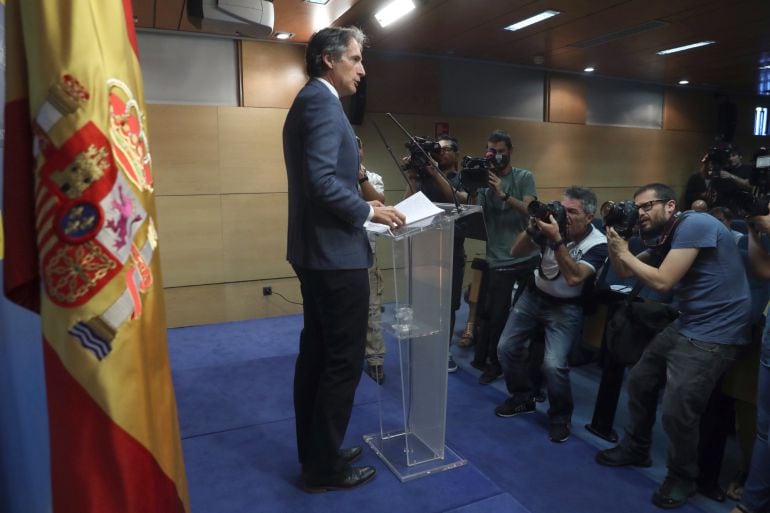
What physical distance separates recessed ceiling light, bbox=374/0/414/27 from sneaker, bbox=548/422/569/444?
112 inches

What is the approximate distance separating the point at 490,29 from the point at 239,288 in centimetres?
306

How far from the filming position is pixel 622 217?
2.15m

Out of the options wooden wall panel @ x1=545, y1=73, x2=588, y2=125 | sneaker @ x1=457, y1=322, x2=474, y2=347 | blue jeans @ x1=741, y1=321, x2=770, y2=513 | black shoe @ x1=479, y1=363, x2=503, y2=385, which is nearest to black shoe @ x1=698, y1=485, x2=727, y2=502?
blue jeans @ x1=741, y1=321, x2=770, y2=513

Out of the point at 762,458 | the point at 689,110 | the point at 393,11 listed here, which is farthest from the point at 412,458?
the point at 689,110

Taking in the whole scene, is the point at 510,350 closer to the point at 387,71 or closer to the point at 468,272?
the point at 468,272

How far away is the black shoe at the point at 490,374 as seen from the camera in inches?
128

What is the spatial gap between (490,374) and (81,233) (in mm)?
2785

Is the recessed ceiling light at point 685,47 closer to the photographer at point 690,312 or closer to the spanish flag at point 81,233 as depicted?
the photographer at point 690,312

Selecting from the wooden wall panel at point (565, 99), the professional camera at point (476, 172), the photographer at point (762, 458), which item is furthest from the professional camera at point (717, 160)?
the wooden wall panel at point (565, 99)

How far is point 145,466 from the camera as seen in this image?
0.90m

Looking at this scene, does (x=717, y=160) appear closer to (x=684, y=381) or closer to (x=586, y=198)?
(x=586, y=198)

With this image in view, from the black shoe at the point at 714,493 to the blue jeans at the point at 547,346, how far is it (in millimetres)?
620

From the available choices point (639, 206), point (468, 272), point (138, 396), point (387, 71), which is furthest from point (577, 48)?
point (138, 396)

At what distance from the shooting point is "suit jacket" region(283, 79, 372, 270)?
1.78 m
